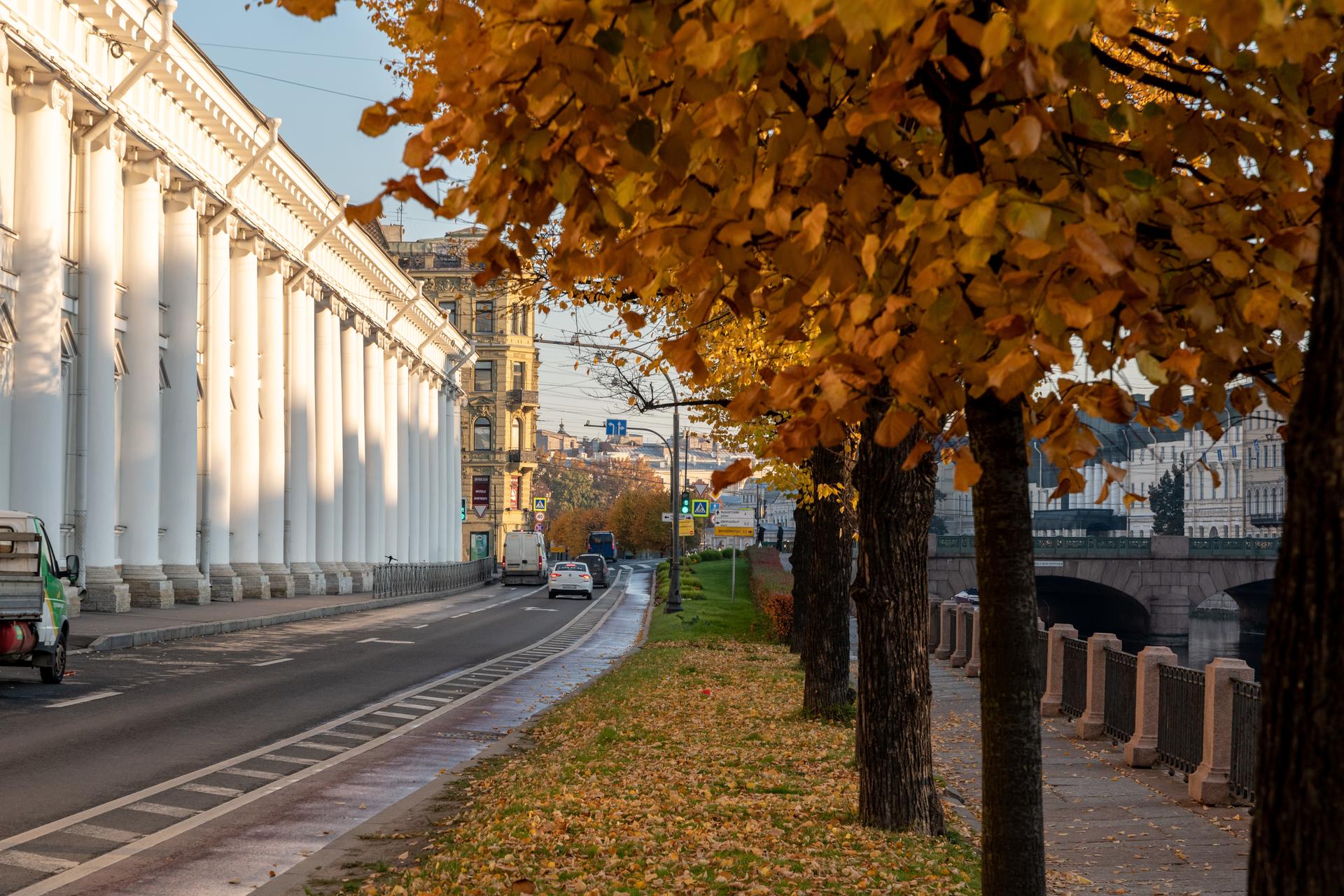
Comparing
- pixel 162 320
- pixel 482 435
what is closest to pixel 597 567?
pixel 482 435

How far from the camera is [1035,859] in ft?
18.3

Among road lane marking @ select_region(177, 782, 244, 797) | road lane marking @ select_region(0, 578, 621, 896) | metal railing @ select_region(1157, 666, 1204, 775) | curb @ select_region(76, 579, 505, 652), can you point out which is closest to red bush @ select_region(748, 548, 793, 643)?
curb @ select_region(76, 579, 505, 652)

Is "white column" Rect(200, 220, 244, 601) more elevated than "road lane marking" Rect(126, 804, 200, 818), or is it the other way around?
"white column" Rect(200, 220, 244, 601)

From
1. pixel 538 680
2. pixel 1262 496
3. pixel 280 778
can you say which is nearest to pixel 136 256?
pixel 538 680

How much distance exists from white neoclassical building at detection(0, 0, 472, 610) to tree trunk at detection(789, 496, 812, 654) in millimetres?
14618

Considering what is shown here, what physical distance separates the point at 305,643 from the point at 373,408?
40.2 m

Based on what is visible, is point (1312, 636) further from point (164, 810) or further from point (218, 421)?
point (218, 421)

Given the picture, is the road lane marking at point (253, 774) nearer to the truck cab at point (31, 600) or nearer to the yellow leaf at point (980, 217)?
the truck cab at point (31, 600)

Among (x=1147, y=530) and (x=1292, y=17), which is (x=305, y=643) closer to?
(x=1292, y=17)

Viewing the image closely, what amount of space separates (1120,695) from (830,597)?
380cm

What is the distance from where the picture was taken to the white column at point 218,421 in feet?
139

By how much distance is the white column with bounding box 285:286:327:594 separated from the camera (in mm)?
51938

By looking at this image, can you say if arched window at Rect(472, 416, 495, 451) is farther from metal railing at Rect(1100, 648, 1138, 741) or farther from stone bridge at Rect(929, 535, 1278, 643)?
metal railing at Rect(1100, 648, 1138, 741)

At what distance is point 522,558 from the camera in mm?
80750
